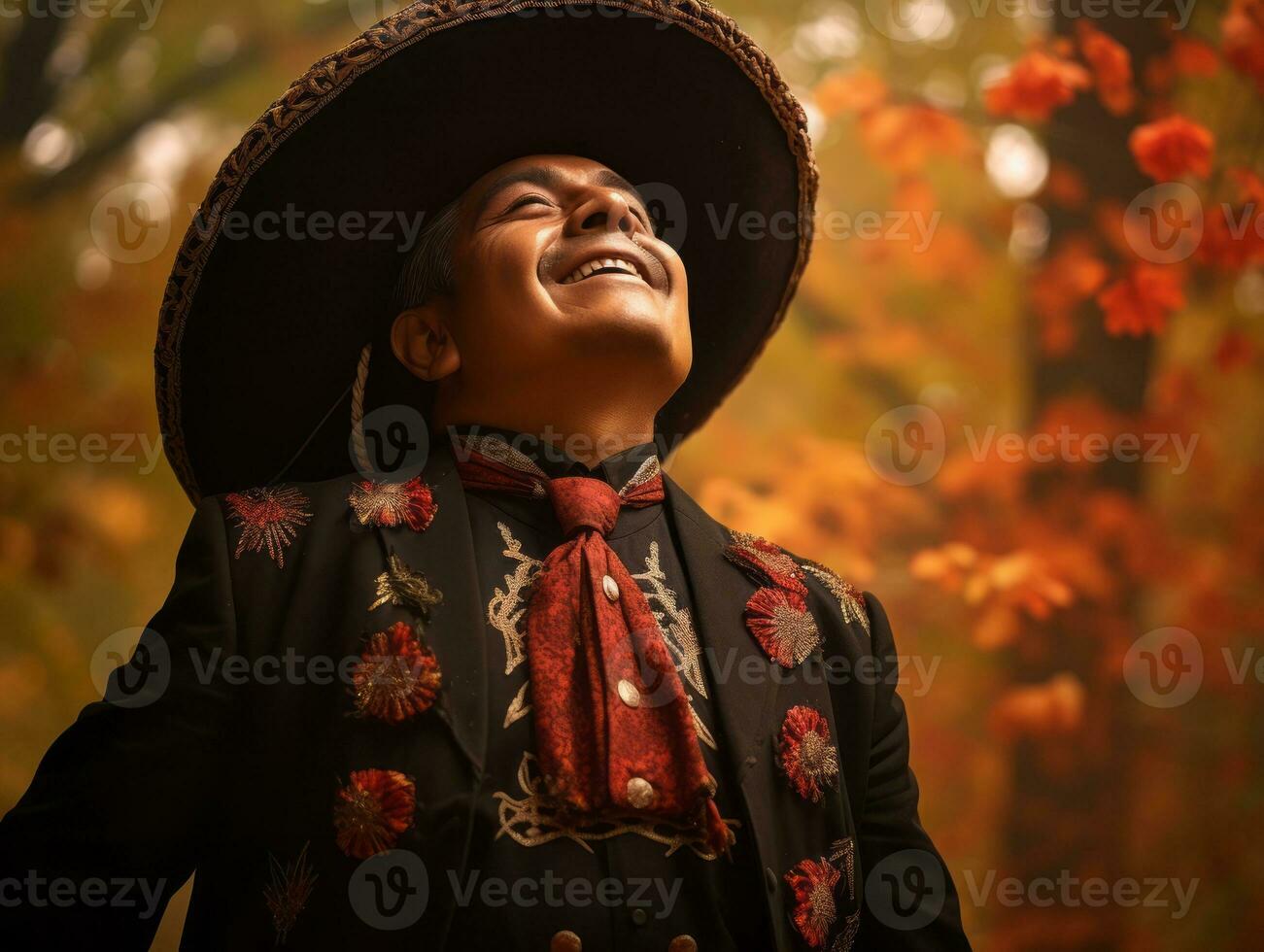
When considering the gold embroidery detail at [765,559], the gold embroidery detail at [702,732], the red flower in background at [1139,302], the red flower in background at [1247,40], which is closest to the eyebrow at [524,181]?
the gold embroidery detail at [765,559]

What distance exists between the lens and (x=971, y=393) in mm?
3980

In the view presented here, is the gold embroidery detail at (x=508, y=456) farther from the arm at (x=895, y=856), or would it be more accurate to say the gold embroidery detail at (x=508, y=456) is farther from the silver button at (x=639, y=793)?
the arm at (x=895, y=856)

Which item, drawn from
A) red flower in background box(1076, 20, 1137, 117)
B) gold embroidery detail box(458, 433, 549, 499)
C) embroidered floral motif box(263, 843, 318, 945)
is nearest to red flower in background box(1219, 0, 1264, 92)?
red flower in background box(1076, 20, 1137, 117)

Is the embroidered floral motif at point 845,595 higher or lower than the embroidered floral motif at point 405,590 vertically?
higher

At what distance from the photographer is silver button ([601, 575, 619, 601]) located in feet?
5.57

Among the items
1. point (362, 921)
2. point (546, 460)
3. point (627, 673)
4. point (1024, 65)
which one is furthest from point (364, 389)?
point (1024, 65)

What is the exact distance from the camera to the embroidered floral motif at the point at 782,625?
1831 millimetres

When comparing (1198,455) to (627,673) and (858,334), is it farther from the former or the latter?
(627,673)

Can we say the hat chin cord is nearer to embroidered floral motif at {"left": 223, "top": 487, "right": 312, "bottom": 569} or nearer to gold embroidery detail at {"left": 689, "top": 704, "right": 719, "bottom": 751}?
embroidered floral motif at {"left": 223, "top": 487, "right": 312, "bottom": 569}

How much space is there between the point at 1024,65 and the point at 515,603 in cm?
203

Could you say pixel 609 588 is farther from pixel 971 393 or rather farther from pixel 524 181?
pixel 971 393

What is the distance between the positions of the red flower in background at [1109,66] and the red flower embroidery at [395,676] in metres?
2.32

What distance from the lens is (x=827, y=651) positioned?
1.94 m

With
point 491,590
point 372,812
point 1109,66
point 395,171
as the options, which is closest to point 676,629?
point 491,590
